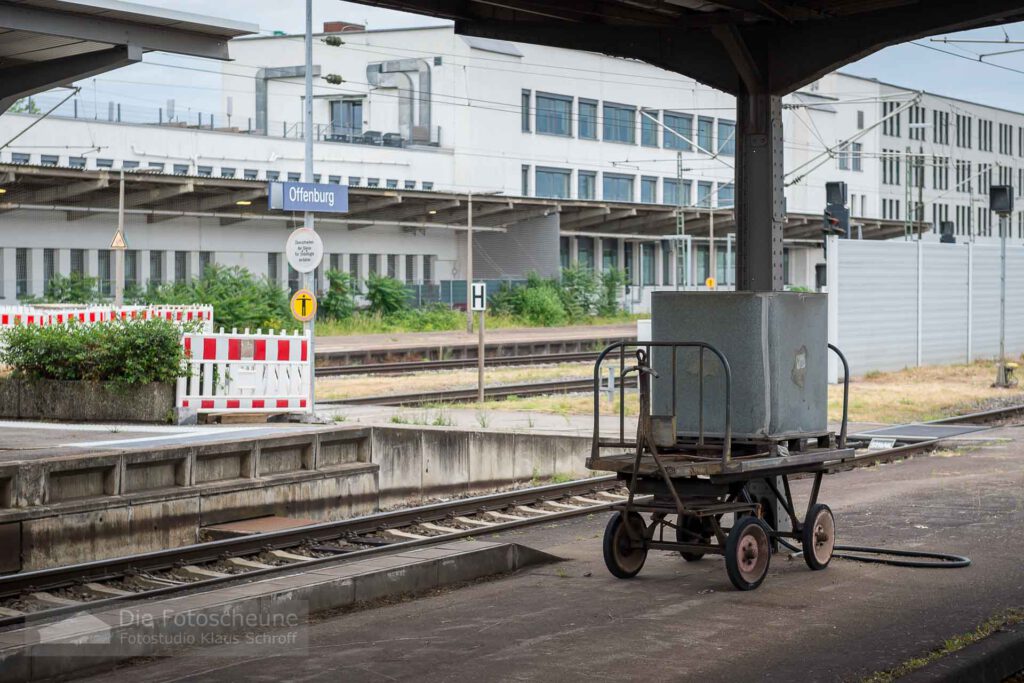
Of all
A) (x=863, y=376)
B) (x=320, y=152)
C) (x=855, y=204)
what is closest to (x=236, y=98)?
(x=320, y=152)

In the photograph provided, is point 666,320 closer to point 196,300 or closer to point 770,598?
point 770,598

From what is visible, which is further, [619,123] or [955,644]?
[619,123]

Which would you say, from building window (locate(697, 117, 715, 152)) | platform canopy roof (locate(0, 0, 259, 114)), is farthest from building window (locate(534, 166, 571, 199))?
platform canopy roof (locate(0, 0, 259, 114))

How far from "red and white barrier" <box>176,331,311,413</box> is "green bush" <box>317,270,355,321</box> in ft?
101

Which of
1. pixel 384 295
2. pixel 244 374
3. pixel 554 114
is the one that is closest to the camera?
pixel 244 374

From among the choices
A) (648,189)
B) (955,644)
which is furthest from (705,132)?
(955,644)

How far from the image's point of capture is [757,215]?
1070 centimetres

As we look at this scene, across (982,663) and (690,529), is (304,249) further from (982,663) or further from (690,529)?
(982,663)

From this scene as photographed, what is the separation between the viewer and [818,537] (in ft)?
32.8

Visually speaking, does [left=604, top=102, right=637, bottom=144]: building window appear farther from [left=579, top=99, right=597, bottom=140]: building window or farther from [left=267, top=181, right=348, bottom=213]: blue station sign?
[left=267, top=181, right=348, bottom=213]: blue station sign

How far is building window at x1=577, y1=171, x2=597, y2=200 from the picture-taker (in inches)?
2751

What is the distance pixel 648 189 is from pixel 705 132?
5737 millimetres

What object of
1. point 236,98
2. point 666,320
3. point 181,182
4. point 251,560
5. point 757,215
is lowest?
point 251,560

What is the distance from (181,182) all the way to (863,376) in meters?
20.6
